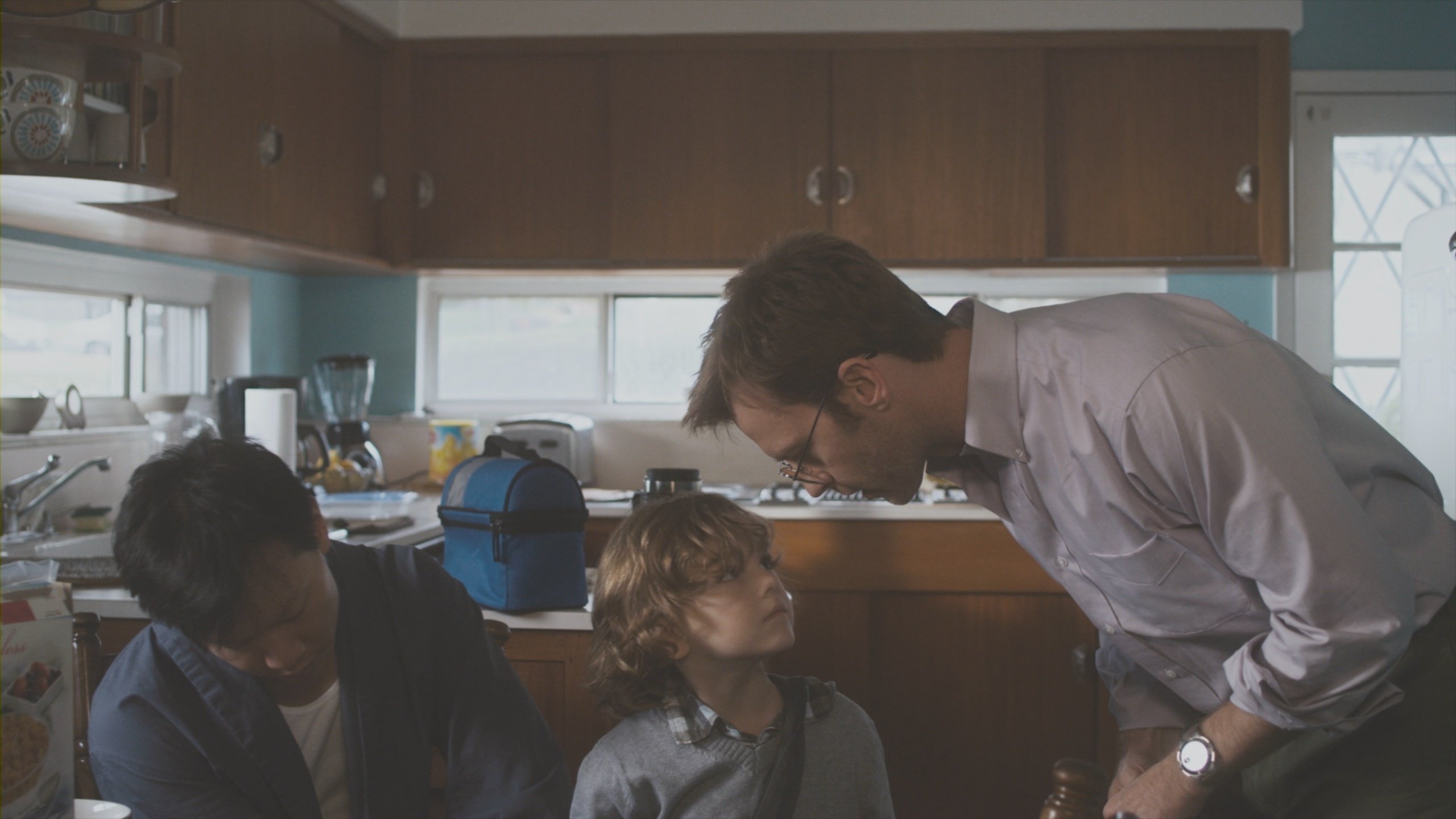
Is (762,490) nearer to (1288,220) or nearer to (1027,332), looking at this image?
(1288,220)

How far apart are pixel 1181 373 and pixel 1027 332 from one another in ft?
0.60

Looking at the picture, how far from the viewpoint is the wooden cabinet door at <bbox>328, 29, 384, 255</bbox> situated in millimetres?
3186

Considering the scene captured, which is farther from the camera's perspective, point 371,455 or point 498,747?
point 371,455

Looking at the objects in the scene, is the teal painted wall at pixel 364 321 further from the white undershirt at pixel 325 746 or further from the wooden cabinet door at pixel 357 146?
the white undershirt at pixel 325 746

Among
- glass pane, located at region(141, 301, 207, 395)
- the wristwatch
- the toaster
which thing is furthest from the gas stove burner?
the wristwatch

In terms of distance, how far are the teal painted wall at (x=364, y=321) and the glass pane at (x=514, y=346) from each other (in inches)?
4.8

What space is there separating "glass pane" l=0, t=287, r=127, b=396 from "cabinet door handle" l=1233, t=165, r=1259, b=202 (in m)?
3.06

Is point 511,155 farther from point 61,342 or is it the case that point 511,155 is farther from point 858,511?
point 858,511

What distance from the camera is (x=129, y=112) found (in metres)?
2.06

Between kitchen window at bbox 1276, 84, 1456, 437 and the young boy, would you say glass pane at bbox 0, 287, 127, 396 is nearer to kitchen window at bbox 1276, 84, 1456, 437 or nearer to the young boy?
the young boy

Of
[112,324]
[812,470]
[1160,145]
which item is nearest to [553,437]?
[112,324]

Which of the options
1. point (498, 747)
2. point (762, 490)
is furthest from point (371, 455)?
point (498, 747)

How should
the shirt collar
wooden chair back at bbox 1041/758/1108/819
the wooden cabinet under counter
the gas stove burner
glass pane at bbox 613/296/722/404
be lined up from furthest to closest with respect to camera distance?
glass pane at bbox 613/296/722/404 → the gas stove burner → the wooden cabinet under counter → the shirt collar → wooden chair back at bbox 1041/758/1108/819

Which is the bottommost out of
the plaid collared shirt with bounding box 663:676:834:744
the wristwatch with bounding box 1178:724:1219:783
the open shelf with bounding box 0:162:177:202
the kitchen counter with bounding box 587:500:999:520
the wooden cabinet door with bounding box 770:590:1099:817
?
the wooden cabinet door with bounding box 770:590:1099:817
